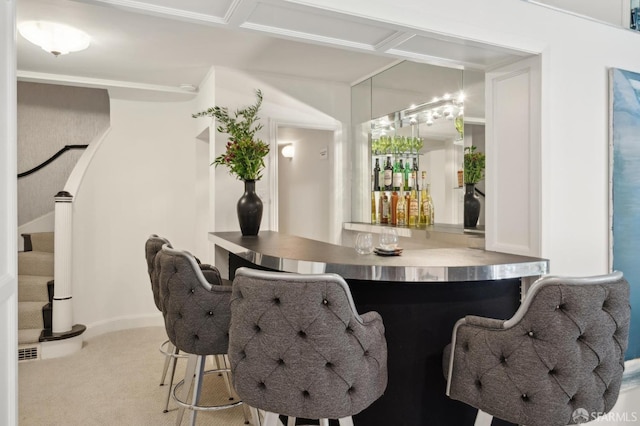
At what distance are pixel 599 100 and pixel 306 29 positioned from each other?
5.49 feet

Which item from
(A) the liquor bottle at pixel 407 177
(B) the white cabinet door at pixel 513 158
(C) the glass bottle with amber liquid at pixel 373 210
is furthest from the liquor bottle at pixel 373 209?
(B) the white cabinet door at pixel 513 158

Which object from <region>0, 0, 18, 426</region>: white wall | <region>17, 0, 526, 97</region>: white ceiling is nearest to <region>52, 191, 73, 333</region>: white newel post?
<region>17, 0, 526, 97</region>: white ceiling

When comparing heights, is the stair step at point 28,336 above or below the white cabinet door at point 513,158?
below

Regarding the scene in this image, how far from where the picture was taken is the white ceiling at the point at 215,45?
1787mm

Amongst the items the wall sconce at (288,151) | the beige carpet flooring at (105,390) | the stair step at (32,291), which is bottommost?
the beige carpet flooring at (105,390)

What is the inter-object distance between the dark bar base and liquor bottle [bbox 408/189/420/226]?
66.2 inches

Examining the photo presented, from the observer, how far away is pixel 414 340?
189cm

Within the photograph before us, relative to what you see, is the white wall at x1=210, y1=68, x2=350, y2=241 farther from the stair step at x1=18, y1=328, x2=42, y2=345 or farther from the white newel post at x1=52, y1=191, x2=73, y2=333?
the stair step at x1=18, y1=328, x2=42, y2=345

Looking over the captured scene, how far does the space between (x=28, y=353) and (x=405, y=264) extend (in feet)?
11.7

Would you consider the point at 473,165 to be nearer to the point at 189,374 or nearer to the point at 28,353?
the point at 189,374

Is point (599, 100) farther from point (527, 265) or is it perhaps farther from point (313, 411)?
point (313, 411)

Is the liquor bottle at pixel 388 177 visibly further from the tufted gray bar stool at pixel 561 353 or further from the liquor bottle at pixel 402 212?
the tufted gray bar stool at pixel 561 353

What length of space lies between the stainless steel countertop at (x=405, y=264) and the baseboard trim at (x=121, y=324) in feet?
9.74

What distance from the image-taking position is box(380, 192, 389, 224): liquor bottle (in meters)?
3.90
